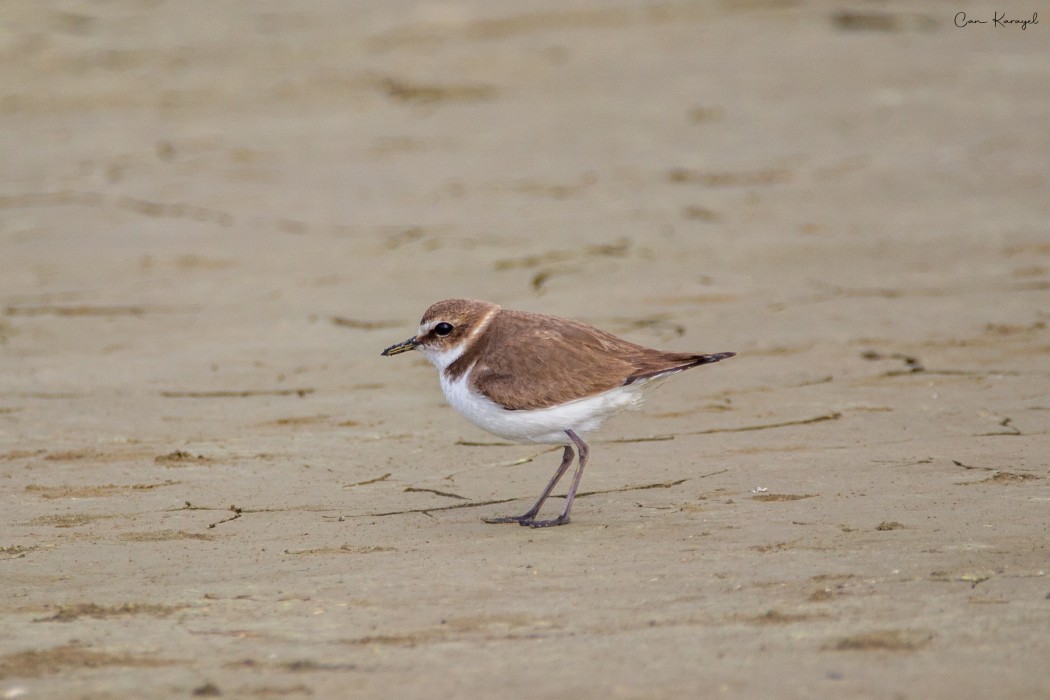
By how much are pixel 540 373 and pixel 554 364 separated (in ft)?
0.22

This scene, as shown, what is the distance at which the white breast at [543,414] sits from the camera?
5.16 meters

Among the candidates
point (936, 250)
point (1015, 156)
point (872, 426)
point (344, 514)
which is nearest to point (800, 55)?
point (1015, 156)

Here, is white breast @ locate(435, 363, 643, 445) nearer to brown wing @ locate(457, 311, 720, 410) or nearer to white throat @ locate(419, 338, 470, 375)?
brown wing @ locate(457, 311, 720, 410)

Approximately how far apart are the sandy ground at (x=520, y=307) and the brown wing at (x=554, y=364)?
1.68 feet

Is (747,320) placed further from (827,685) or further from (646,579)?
(827,685)

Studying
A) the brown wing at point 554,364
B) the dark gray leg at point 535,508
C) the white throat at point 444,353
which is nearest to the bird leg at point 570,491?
the dark gray leg at point 535,508

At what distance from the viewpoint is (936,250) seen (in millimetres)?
9469

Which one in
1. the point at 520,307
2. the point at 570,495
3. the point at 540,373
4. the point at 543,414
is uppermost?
the point at 540,373

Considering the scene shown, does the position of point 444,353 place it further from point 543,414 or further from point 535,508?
point 535,508

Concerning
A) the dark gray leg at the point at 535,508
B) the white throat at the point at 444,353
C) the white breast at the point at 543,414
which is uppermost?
the white throat at the point at 444,353

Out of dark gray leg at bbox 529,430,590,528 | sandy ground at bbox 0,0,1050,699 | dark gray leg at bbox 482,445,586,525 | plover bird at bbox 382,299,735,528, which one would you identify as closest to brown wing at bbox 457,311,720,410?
plover bird at bbox 382,299,735,528

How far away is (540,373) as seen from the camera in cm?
520

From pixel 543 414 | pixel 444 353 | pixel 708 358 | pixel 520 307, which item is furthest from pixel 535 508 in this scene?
pixel 520 307

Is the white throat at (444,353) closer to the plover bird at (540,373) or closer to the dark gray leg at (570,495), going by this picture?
the plover bird at (540,373)
